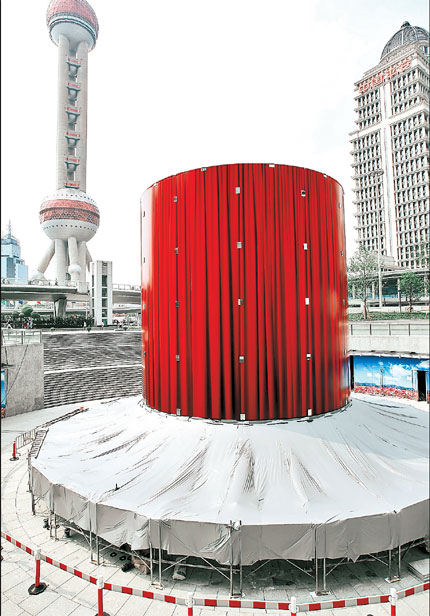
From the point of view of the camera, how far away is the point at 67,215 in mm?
98062

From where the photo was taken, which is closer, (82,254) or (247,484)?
(247,484)

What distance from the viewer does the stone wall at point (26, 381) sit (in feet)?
71.2

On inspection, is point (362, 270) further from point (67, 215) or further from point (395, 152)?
point (67, 215)

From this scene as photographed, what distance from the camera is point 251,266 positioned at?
947 centimetres

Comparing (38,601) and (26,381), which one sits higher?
(26,381)

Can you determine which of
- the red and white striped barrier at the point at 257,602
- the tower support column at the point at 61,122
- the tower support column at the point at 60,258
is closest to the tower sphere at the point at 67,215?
the tower support column at the point at 60,258

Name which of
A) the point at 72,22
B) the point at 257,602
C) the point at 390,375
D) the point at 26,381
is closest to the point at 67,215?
the point at 72,22

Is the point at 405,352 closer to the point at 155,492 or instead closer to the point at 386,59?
the point at 155,492

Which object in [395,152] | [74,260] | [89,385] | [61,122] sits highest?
[61,122]

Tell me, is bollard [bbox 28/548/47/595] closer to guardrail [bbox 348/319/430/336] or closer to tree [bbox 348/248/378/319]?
guardrail [bbox 348/319/430/336]

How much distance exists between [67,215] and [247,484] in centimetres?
10291

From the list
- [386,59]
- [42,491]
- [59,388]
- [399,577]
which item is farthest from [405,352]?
[386,59]

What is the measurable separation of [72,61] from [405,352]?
12550 centimetres

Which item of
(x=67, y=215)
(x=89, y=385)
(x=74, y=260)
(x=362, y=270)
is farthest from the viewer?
(x=74, y=260)
